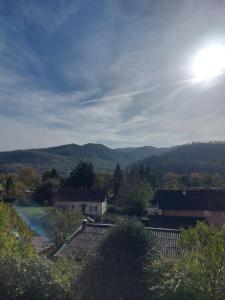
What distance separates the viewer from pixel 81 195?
40375 mm

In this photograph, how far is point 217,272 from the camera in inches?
245

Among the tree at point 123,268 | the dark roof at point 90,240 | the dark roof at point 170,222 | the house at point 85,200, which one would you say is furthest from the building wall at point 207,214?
the tree at point 123,268

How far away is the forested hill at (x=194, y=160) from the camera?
86.4 metres

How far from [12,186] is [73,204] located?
950cm

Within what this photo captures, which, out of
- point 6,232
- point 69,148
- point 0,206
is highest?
point 69,148

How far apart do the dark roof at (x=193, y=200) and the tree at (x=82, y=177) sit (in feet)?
53.6

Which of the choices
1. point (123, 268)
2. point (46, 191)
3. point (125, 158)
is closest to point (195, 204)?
point (46, 191)

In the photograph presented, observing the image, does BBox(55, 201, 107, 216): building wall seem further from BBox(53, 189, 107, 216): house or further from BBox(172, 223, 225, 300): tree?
BBox(172, 223, 225, 300): tree

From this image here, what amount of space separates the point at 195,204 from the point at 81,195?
48.6 feet

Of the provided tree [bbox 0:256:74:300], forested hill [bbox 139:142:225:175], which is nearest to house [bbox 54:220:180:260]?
tree [bbox 0:256:74:300]

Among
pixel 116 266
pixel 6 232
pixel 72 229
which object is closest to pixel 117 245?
pixel 116 266

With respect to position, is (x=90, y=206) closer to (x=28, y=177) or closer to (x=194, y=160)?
(x=28, y=177)

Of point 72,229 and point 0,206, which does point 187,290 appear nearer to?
point 0,206

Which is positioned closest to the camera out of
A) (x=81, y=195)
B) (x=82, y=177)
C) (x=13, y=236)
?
(x=13, y=236)
